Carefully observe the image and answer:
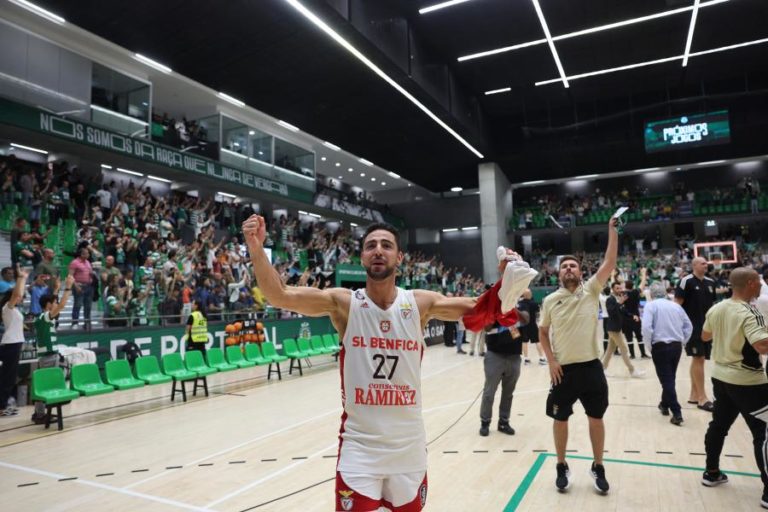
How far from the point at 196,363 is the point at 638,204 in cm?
2846

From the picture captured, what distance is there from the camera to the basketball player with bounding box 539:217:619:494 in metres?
4.24

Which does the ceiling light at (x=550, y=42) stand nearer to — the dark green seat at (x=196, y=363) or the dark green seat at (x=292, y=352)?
the dark green seat at (x=292, y=352)

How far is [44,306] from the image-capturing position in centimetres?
814

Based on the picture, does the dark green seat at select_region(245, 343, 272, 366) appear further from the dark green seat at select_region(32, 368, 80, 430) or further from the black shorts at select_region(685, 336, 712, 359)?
the black shorts at select_region(685, 336, 712, 359)

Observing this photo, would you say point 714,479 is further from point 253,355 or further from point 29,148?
point 29,148

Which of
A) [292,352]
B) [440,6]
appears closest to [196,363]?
[292,352]

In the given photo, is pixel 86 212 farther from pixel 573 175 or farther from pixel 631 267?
pixel 631 267

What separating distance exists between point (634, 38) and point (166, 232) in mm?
15268

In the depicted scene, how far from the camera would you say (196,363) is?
939 cm

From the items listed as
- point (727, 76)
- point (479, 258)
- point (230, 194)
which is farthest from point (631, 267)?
point (230, 194)

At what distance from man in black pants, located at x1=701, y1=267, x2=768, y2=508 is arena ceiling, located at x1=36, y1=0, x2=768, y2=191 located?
8.66m

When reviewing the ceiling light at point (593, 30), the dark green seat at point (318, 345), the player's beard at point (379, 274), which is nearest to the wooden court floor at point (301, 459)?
the player's beard at point (379, 274)

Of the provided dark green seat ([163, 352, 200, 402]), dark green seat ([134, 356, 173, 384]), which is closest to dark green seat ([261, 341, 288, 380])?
dark green seat ([163, 352, 200, 402])

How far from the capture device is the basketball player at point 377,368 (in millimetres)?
2201
